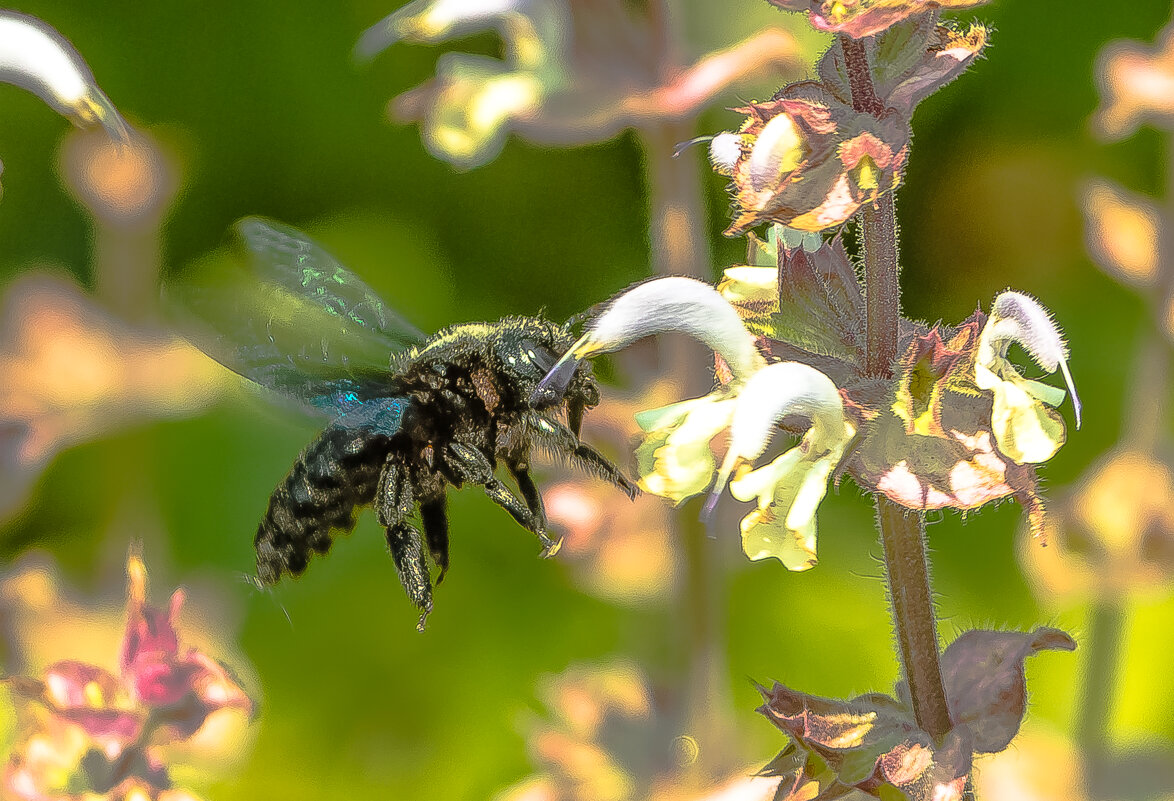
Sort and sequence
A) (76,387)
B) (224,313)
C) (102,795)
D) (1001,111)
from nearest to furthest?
(224,313) → (102,795) → (76,387) → (1001,111)

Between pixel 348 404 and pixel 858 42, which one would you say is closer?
pixel 858 42

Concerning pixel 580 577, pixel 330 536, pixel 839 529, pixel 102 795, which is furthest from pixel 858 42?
pixel 839 529

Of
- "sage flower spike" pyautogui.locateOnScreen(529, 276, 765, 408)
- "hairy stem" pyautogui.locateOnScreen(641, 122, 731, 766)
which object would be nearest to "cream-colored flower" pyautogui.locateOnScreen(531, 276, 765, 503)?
"sage flower spike" pyautogui.locateOnScreen(529, 276, 765, 408)

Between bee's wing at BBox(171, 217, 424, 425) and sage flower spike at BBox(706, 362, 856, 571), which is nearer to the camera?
sage flower spike at BBox(706, 362, 856, 571)

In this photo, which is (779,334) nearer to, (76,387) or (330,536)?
(330,536)

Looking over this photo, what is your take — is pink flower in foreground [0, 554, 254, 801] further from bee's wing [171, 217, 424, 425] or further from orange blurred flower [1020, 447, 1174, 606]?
orange blurred flower [1020, 447, 1174, 606]

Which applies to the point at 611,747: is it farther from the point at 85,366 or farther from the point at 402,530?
the point at 85,366
